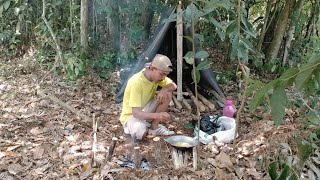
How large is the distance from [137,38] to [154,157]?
311 cm

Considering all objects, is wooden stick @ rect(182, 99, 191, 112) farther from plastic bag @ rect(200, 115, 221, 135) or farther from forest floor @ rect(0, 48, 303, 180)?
plastic bag @ rect(200, 115, 221, 135)

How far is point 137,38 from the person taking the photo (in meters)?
6.02

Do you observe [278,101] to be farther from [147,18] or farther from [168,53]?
[147,18]

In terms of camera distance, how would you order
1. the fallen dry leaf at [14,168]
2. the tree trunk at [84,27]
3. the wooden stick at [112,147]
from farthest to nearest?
the tree trunk at [84,27]
the wooden stick at [112,147]
the fallen dry leaf at [14,168]

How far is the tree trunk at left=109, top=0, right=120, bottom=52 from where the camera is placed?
5.75 meters

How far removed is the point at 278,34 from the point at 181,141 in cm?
331

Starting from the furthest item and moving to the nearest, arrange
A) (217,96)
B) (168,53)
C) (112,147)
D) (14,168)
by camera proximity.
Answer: (168,53)
(217,96)
(112,147)
(14,168)

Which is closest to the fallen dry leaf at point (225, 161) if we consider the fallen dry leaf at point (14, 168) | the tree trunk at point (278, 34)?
the fallen dry leaf at point (14, 168)

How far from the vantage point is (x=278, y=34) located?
234 inches

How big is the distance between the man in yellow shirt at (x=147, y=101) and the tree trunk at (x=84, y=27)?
2.11 metres

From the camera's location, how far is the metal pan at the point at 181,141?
10.9 feet

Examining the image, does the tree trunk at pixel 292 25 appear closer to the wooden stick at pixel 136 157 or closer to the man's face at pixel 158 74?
the man's face at pixel 158 74

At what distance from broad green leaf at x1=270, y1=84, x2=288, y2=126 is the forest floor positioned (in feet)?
6.51

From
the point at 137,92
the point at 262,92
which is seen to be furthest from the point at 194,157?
the point at 262,92
